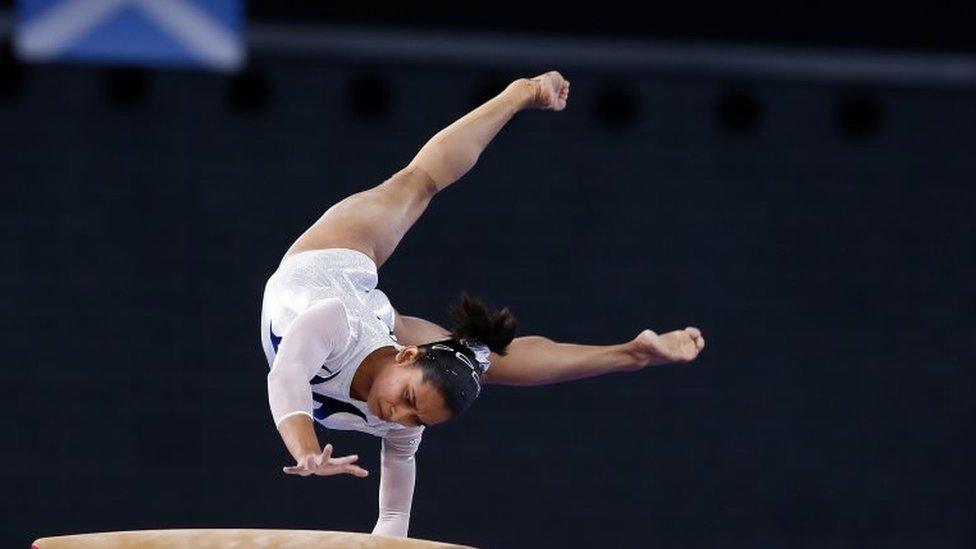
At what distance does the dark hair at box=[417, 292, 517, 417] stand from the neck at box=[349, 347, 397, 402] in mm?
112

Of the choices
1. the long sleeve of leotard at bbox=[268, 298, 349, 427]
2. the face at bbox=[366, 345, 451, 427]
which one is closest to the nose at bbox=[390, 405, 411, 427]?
the face at bbox=[366, 345, 451, 427]

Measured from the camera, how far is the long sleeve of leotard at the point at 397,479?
419cm

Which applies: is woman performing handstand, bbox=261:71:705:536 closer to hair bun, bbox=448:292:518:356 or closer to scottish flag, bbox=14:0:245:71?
hair bun, bbox=448:292:518:356

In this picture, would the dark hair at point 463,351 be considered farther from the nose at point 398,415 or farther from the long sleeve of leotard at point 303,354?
the long sleeve of leotard at point 303,354

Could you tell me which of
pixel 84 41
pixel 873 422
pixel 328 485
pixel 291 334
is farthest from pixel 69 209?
pixel 873 422

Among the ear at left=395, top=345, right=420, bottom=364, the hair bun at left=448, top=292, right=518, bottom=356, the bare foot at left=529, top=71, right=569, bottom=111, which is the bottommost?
the ear at left=395, top=345, right=420, bottom=364

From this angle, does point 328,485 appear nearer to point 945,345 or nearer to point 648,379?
point 648,379

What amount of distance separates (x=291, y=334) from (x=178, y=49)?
3.37 meters

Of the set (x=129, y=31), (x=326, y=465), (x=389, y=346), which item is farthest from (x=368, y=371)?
(x=129, y=31)

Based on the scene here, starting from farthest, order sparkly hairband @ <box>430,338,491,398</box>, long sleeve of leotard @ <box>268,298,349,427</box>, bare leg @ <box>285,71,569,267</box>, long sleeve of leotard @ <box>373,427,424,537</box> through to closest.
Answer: bare leg @ <box>285,71,569,267</box>
long sleeve of leotard @ <box>373,427,424,537</box>
sparkly hairband @ <box>430,338,491,398</box>
long sleeve of leotard @ <box>268,298,349,427</box>

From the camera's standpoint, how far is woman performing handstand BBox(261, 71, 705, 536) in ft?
11.8

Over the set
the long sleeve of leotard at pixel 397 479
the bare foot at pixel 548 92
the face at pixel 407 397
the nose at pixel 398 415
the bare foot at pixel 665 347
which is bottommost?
the long sleeve of leotard at pixel 397 479

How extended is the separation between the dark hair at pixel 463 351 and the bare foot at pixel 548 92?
912mm

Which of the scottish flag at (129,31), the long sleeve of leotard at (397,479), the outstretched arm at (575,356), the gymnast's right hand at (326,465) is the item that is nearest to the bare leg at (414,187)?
the outstretched arm at (575,356)
